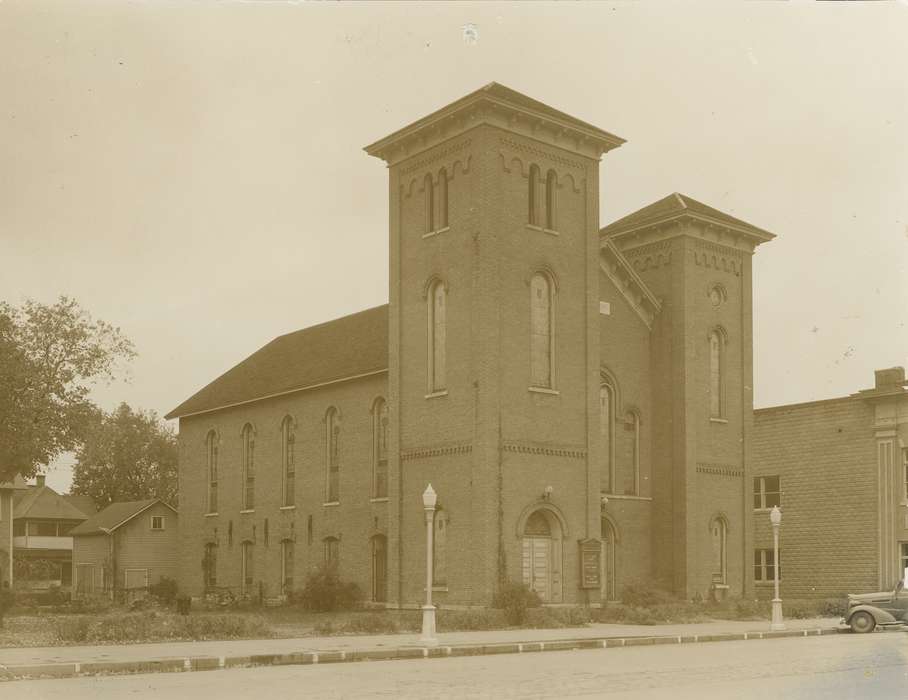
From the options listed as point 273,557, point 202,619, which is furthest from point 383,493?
point 202,619

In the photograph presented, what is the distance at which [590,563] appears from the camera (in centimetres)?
3644

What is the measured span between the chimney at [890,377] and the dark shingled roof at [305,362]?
2042 centimetres

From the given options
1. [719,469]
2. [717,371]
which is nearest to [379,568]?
[719,469]

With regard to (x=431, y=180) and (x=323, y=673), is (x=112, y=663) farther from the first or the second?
(x=431, y=180)

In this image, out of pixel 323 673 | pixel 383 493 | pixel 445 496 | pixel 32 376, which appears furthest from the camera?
pixel 32 376

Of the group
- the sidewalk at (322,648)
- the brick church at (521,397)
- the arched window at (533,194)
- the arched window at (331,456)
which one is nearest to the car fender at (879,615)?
the sidewalk at (322,648)

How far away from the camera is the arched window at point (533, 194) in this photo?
36812 mm

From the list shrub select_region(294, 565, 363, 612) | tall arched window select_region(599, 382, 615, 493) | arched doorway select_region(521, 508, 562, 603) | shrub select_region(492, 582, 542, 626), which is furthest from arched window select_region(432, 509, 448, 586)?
tall arched window select_region(599, 382, 615, 493)

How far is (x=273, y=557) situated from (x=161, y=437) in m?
53.7

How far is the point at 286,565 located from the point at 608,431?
14.7 metres

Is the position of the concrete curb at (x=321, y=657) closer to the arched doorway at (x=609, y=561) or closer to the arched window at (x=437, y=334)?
the arched doorway at (x=609, y=561)

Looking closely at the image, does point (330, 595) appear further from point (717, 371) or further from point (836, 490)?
point (836, 490)

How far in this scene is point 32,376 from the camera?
43.4 m

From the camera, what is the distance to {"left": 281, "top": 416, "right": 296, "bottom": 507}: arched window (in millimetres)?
46906
